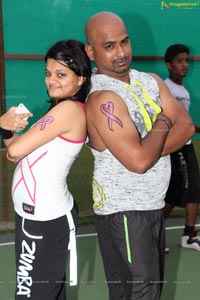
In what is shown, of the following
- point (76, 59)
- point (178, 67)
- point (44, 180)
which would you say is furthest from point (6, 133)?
point (178, 67)

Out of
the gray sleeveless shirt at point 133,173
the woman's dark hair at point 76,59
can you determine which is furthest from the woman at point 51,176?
the gray sleeveless shirt at point 133,173

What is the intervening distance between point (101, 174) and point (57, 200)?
233 millimetres

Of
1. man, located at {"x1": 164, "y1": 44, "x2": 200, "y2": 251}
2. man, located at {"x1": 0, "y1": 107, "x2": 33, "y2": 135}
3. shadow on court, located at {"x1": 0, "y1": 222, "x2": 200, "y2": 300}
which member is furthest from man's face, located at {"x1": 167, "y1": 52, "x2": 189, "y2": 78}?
man, located at {"x1": 0, "y1": 107, "x2": 33, "y2": 135}

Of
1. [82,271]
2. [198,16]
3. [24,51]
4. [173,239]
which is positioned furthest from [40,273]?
[198,16]

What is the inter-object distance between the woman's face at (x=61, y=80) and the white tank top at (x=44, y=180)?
8.6 inches

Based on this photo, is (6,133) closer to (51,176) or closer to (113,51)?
(51,176)

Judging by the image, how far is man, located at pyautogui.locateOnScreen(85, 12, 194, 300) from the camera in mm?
2217

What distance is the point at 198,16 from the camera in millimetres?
10695

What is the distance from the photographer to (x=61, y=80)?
89.2 inches

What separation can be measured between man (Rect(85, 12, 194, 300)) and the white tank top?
0.52ft

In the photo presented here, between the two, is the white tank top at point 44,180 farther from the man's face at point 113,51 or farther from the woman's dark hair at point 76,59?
the man's face at point 113,51

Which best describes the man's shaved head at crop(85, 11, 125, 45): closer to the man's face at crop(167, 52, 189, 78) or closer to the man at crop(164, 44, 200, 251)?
the man at crop(164, 44, 200, 251)

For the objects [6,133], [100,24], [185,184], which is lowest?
[185,184]

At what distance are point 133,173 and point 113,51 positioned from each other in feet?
1.81
